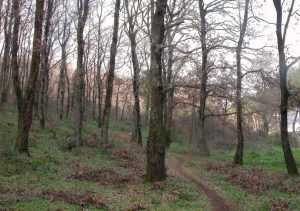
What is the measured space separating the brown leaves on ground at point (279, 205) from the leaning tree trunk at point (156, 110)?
15.9 feet

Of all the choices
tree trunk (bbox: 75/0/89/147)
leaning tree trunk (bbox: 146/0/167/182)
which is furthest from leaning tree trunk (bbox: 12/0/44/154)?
tree trunk (bbox: 75/0/89/147)

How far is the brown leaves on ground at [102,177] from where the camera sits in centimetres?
1619

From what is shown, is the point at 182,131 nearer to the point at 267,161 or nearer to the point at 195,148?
the point at 195,148

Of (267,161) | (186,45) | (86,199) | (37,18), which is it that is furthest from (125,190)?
(267,161)

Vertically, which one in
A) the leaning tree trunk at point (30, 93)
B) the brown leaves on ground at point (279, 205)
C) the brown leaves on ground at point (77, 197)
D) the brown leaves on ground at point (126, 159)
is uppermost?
the leaning tree trunk at point (30, 93)

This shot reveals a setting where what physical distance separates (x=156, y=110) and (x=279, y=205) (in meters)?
6.07

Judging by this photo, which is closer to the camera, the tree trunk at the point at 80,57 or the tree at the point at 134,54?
the tree trunk at the point at 80,57

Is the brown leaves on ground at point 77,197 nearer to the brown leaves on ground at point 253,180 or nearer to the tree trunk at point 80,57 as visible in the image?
the brown leaves on ground at point 253,180

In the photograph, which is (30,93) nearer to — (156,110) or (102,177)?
(102,177)

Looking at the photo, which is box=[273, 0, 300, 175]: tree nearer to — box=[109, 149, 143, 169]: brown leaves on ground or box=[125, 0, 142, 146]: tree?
box=[109, 149, 143, 169]: brown leaves on ground

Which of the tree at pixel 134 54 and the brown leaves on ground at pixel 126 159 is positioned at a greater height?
the tree at pixel 134 54

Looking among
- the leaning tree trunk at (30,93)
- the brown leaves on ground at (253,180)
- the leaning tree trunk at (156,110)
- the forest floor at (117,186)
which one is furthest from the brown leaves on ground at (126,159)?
the leaning tree trunk at (30,93)

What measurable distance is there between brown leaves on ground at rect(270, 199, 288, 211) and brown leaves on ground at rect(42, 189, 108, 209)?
196 inches

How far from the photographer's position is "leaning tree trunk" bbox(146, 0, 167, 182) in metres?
16.9
